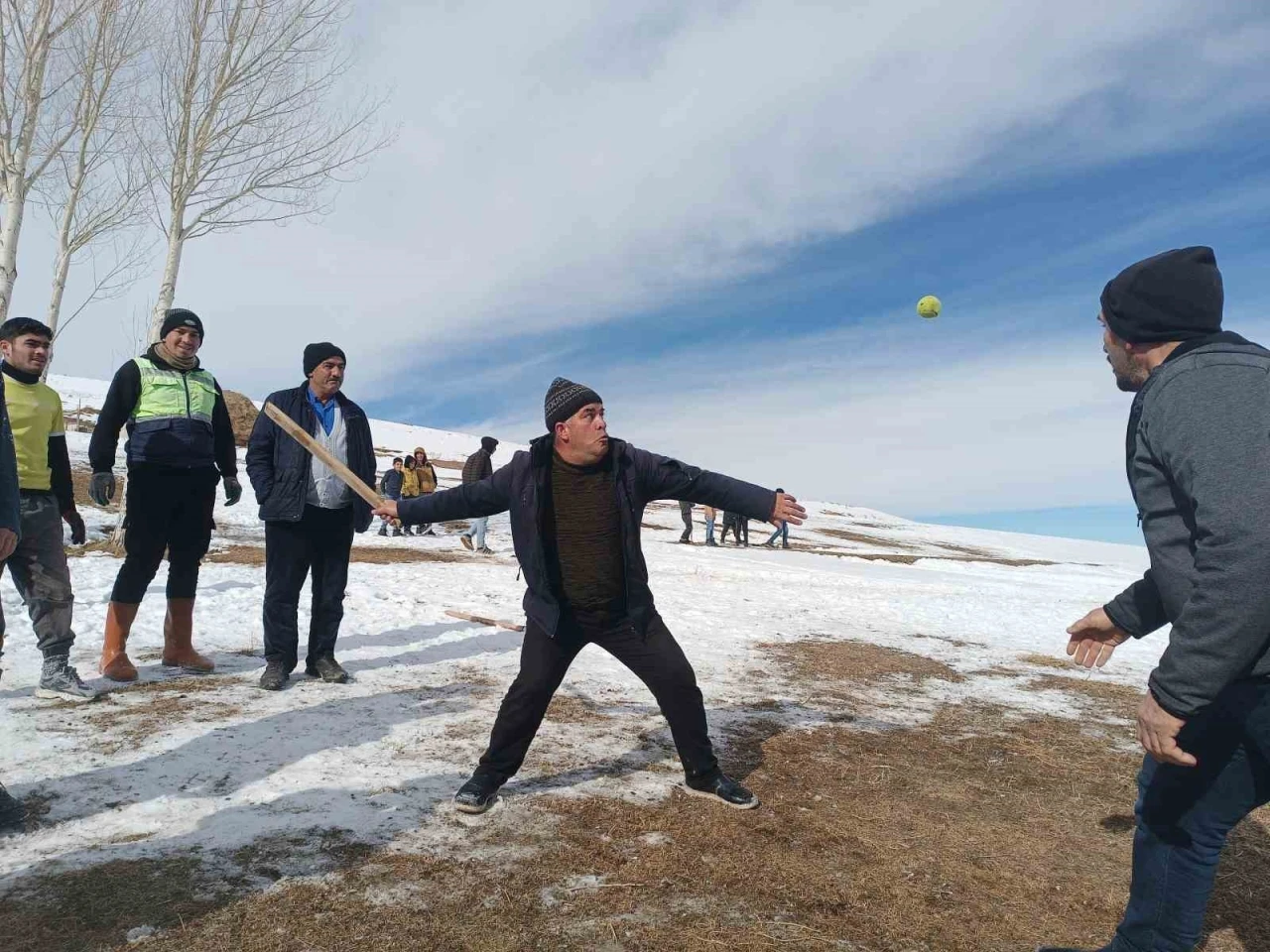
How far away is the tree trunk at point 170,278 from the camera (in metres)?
13.2

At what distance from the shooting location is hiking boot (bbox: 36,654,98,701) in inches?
199

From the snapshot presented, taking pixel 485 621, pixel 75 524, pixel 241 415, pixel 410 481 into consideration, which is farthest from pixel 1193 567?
pixel 241 415

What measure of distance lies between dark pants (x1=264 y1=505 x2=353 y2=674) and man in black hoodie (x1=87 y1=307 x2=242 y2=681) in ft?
1.65

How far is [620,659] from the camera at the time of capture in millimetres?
3994

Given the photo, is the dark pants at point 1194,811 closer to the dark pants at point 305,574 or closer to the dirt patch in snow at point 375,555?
the dark pants at point 305,574

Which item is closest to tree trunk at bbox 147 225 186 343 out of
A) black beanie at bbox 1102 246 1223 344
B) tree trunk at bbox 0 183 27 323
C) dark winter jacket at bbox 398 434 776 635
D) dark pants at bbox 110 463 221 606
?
tree trunk at bbox 0 183 27 323

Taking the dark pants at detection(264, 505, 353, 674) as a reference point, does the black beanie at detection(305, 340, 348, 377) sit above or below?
above

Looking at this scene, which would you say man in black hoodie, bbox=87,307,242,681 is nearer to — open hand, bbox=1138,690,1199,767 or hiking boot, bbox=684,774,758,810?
hiking boot, bbox=684,774,758,810

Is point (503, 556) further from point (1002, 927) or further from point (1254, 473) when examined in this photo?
point (1254, 473)

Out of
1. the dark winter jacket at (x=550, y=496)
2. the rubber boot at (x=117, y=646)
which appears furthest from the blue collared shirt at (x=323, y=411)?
the dark winter jacket at (x=550, y=496)

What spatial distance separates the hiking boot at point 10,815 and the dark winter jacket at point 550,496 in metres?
2.14

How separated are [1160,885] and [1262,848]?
7.16 ft

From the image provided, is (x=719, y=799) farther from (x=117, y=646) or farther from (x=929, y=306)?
(x=929, y=306)

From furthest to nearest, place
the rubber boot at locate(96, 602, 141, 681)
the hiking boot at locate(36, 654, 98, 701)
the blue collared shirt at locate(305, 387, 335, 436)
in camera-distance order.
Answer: the blue collared shirt at locate(305, 387, 335, 436) → the rubber boot at locate(96, 602, 141, 681) → the hiking boot at locate(36, 654, 98, 701)
